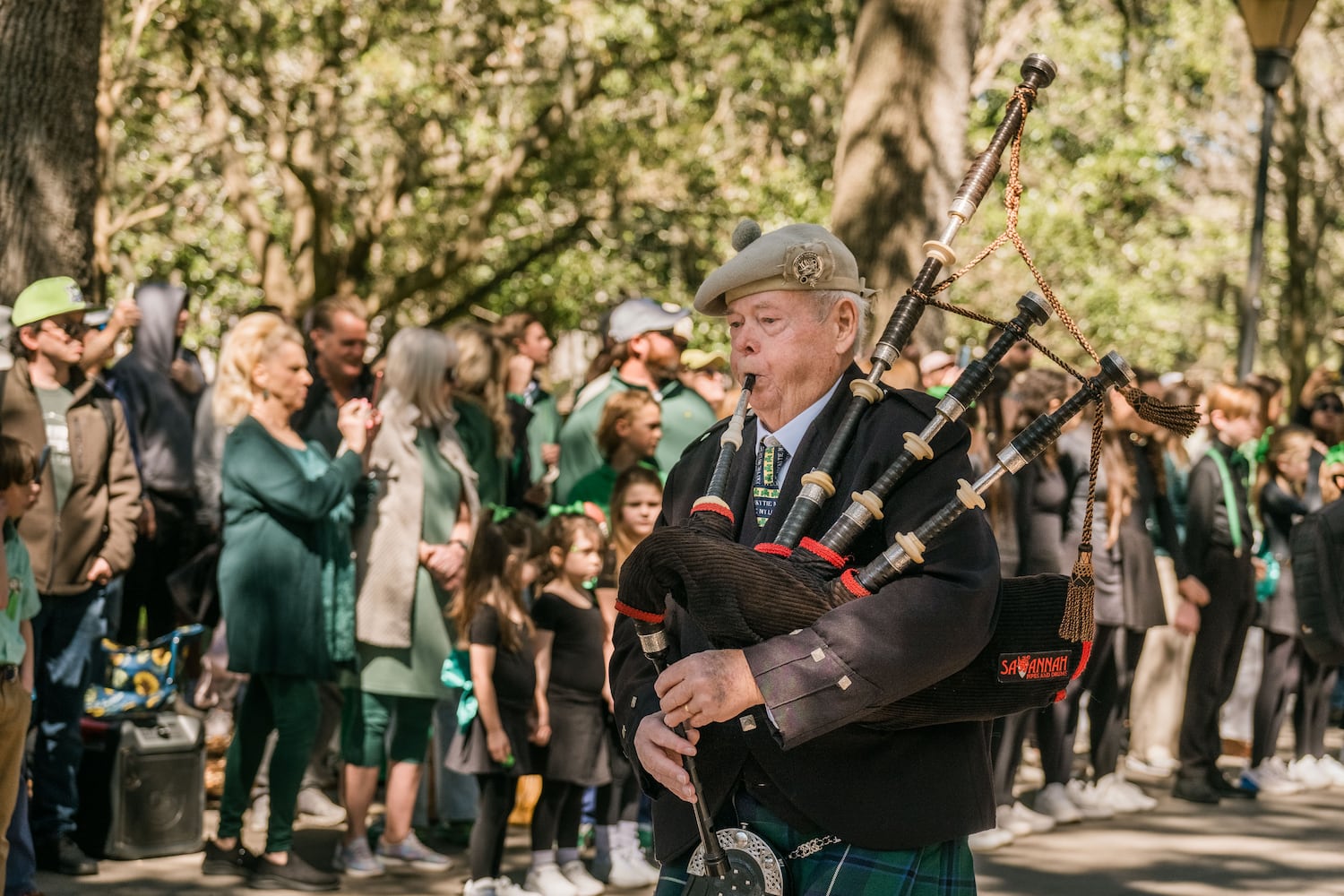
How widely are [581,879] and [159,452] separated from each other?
3.21m

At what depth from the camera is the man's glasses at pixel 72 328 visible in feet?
23.1

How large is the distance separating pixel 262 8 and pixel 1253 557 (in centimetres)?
978

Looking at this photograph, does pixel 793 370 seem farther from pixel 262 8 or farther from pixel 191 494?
pixel 262 8

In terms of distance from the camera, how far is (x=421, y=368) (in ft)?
24.7

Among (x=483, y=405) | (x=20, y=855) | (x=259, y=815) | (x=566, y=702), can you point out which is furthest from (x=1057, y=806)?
(x=20, y=855)

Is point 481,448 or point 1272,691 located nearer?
point 481,448

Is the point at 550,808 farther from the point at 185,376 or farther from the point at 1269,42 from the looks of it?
the point at 1269,42

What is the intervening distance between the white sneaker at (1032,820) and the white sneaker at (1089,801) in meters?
0.31

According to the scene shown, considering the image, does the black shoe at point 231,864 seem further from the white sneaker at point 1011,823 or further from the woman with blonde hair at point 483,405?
the white sneaker at point 1011,823

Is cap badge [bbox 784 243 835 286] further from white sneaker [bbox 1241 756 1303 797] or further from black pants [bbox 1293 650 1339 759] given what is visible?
black pants [bbox 1293 650 1339 759]

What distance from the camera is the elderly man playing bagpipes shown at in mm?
2982

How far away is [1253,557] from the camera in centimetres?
1021

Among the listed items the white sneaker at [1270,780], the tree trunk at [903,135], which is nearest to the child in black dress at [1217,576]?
the white sneaker at [1270,780]

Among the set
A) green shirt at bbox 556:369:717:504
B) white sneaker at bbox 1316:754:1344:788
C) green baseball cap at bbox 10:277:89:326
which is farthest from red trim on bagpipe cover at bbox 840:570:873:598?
white sneaker at bbox 1316:754:1344:788
